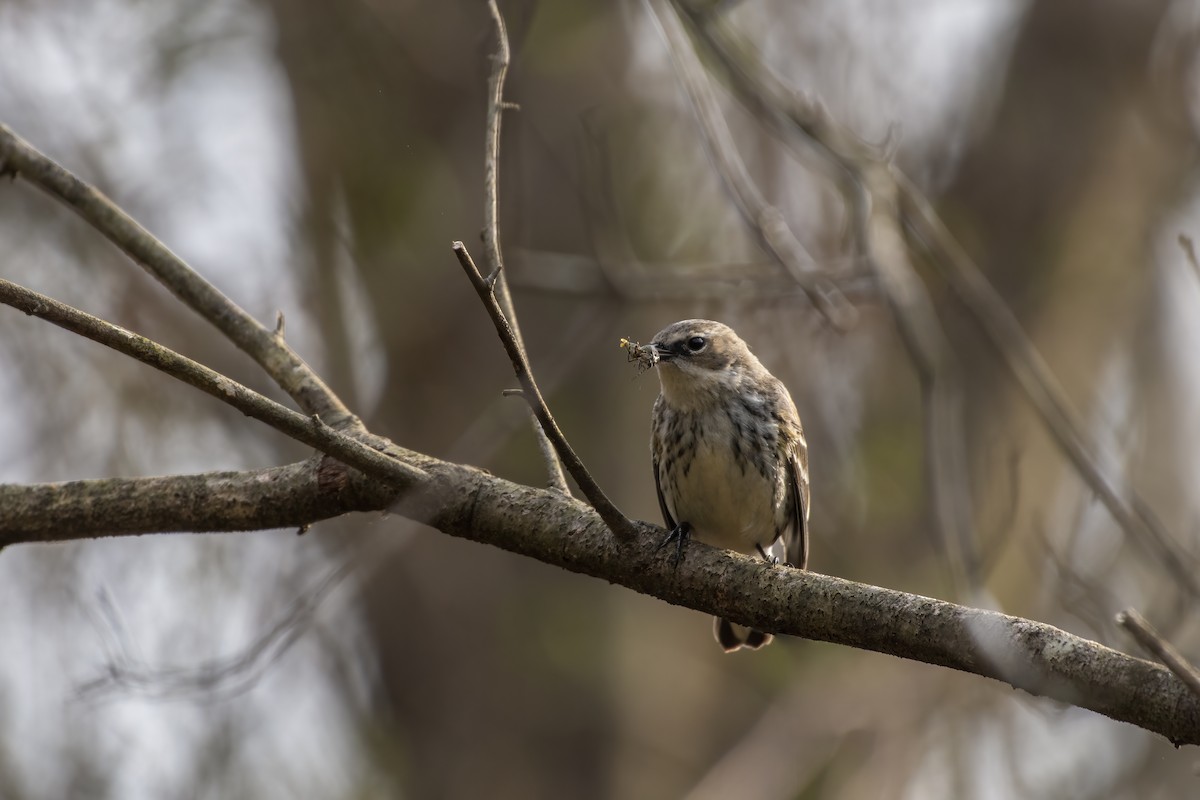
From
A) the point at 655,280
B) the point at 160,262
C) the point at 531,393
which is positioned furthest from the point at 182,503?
the point at 655,280

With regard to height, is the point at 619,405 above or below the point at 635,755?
above

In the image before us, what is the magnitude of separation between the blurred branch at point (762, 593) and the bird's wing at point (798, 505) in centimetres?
225

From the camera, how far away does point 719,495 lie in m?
5.37

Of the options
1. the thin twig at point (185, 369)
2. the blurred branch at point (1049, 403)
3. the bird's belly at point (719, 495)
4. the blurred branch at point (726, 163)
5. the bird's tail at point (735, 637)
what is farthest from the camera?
the bird's tail at point (735, 637)

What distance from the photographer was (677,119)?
10.6 metres

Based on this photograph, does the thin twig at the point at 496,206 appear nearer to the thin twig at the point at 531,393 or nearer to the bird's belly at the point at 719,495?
the thin twig at the point at 531,393

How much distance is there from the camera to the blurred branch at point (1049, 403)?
437 cm

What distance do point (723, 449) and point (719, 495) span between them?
0.20m

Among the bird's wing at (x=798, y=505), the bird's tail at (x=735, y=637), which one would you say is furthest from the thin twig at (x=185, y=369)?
the bird's tail at (x=735, y=637)

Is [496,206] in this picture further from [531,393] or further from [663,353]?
[663,353]

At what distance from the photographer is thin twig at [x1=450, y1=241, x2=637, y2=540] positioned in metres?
2.77

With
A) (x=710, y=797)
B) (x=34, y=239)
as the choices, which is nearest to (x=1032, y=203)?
(x=710, y=797)

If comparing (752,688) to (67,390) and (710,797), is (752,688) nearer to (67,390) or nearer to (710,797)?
(710,797)

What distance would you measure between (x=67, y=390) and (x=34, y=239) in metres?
1.17
